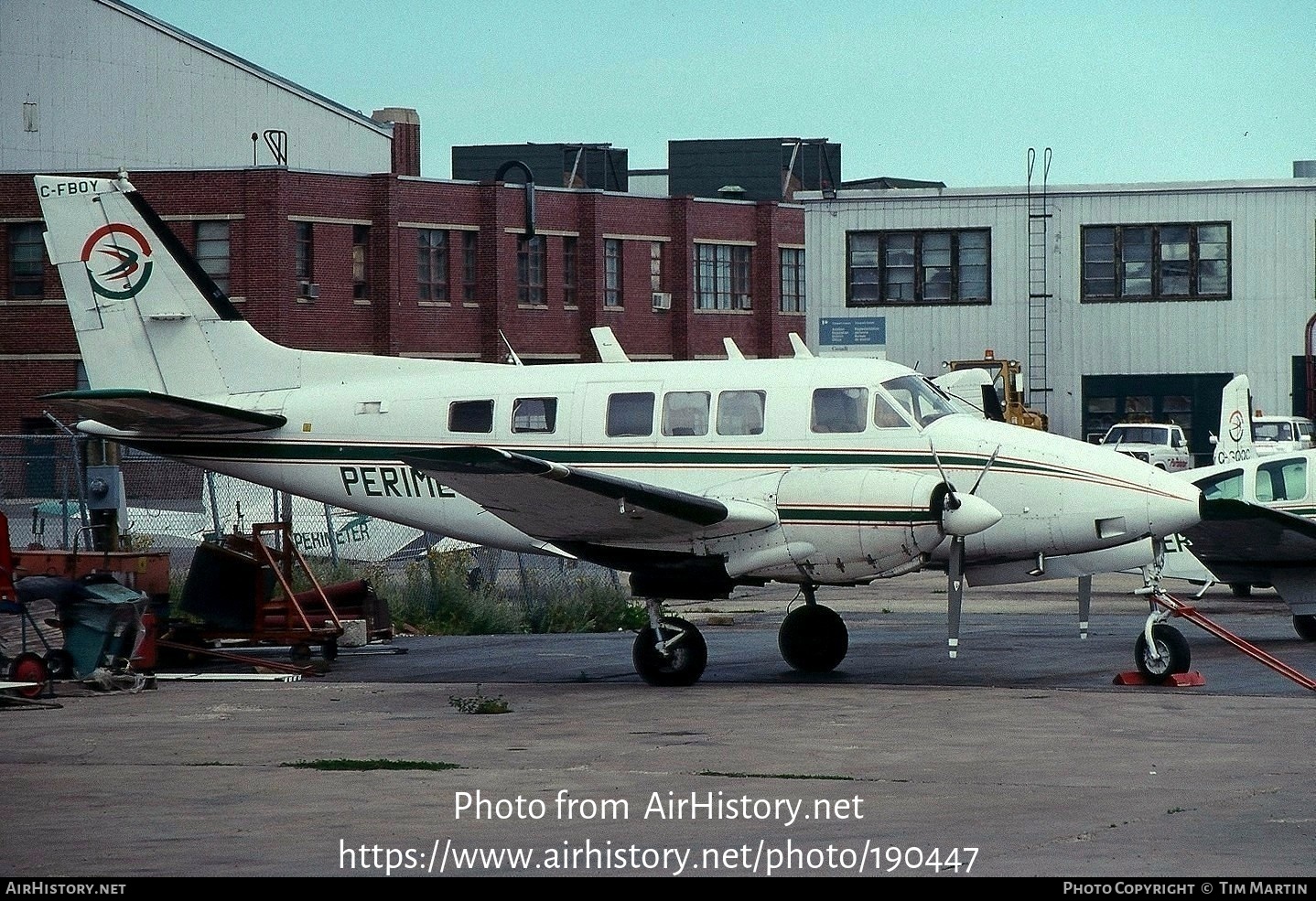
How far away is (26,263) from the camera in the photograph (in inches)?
2098

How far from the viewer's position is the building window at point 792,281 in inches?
2579

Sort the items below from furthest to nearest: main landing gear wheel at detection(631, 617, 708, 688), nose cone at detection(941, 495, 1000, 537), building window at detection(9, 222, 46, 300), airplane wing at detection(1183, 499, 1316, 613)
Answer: building window at detection(9, 222, 46, 300) < airplane wing at detection(1183, 499, 1316, 613) < main landing gear wheel at detection(631, 617, 708, 688) < nose cone at detection(941, 495, 1000, 537)

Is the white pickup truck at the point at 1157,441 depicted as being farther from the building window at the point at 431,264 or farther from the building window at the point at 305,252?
the building window at the point at 305,252

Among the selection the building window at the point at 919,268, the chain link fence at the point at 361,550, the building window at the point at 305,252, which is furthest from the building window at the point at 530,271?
the chain link fence at the point at 361,550

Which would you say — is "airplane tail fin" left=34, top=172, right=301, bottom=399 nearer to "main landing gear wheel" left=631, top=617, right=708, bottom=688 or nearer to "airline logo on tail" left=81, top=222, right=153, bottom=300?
"airline logo on tail" left=81, top=222, right=153, bottom=300

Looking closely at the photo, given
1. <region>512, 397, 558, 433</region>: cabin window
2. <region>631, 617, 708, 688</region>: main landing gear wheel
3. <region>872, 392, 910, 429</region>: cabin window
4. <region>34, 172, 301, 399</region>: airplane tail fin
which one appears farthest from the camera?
<region>34, 172, 301, 399</region>: airplane tail fin

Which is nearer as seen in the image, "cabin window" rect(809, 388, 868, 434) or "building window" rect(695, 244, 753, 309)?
"cabin window" rect(809, 388, 868, 434)

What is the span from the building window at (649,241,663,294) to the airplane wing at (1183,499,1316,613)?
4372cm

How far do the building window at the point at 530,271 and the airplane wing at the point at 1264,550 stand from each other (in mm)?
40759

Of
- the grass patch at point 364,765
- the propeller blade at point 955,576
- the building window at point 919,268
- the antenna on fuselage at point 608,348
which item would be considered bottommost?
the grass patch at point 364,765

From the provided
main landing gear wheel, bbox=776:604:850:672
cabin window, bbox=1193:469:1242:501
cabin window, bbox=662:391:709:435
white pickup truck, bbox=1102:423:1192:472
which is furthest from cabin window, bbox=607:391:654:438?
white pickup truck, bbox=1102:423:1192:472

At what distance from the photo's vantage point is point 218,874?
321 inches

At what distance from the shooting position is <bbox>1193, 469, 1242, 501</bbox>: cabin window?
22438 millimetres
